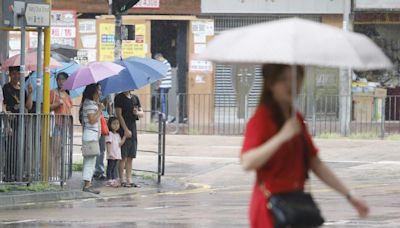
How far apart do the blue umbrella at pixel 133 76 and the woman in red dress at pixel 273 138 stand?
10.1m

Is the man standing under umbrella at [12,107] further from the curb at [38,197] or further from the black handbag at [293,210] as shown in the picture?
the black handbag at [293,210]

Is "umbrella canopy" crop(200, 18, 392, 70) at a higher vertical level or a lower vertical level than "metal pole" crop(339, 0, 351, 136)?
higher


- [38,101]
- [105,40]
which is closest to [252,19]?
[105,40]

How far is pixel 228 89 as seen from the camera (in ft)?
96.0

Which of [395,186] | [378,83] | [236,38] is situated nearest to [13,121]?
[395,186]

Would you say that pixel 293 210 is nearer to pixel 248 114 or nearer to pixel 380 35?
pixel 248 114

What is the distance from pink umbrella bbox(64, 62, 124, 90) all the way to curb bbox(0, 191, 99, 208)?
1593mm

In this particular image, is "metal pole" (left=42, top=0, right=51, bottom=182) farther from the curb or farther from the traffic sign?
the curb

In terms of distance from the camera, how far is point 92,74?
14.9 metres

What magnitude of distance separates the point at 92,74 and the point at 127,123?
148cm

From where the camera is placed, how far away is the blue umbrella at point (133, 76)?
15.9m

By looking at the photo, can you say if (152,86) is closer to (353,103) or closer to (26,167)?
(353,103)

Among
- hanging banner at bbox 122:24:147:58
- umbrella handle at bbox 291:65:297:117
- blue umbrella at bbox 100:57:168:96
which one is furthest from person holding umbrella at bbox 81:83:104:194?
hanging banner at bbox 122:24:147:58

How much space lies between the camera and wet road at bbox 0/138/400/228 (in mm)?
11789
